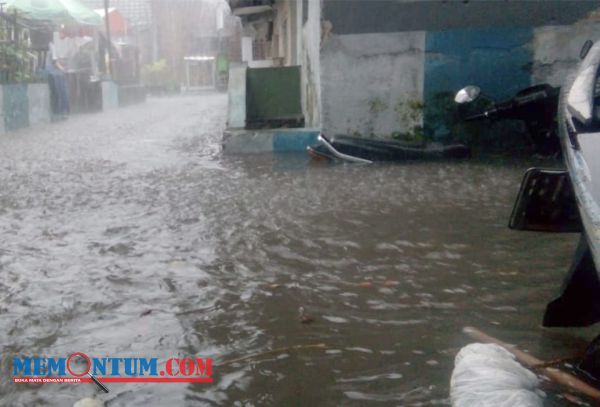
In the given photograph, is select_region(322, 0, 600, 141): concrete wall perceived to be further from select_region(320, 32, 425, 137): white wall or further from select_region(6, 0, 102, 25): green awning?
select_region(6, 0, 102, 25): green awning

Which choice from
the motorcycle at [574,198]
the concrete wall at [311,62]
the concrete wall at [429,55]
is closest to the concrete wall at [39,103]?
the concrete wall at [311,62]

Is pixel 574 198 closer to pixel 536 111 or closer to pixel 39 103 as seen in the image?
pixel 536 111

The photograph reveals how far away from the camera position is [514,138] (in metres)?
8.39

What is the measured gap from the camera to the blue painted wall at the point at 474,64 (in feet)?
26.7

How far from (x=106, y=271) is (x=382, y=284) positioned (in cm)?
→ 150

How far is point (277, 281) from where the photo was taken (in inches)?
138

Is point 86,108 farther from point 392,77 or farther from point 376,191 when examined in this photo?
point 376,191

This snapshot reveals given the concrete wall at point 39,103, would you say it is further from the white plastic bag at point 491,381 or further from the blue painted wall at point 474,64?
the white plastic bag at point 491,381

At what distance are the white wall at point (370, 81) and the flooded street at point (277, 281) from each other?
5.82 ft

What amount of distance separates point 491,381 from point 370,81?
254 inches

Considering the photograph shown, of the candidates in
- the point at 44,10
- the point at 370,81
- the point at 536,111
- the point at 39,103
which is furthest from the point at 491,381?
the point at 44,10

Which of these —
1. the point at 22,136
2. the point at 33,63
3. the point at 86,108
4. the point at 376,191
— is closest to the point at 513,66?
the point at 376,191

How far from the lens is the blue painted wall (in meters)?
8.14

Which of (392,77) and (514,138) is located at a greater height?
(392,77)
